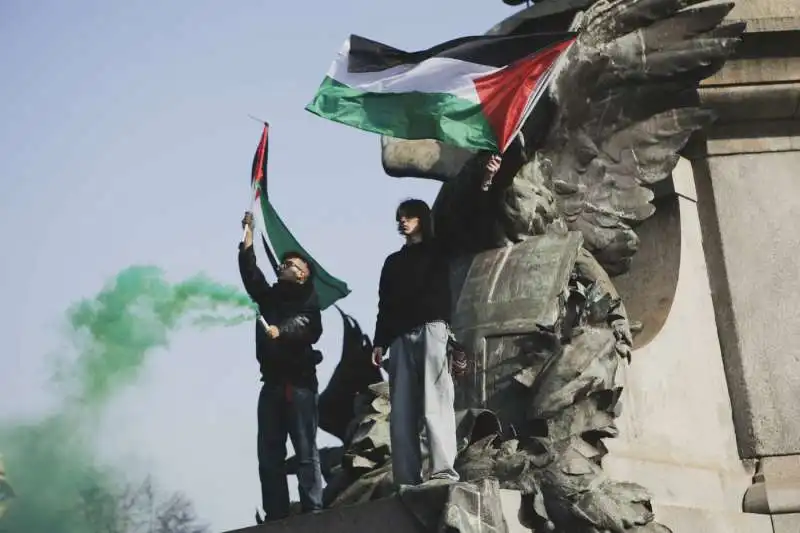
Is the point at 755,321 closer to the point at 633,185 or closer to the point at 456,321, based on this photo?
the point at 633,185

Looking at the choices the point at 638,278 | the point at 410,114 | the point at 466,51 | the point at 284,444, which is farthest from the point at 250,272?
the point at 638,278

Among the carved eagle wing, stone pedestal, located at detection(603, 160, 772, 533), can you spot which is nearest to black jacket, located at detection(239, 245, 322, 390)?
stone pedestal, located at detection(603, 160, 772, 533)

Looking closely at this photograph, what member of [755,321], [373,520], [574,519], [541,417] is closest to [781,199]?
[755,321]

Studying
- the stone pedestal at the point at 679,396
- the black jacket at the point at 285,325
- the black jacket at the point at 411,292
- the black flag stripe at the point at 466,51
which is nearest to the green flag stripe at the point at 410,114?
the black flag stripe at the point at 466,51

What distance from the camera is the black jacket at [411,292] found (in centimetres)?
651

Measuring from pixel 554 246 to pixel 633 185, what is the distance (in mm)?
998

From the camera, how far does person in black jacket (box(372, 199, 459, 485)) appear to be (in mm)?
6348

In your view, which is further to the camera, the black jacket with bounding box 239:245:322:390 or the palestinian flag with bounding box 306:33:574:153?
the palestinian flag with bounding box 306:33:574:153

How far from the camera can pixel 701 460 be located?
803cm

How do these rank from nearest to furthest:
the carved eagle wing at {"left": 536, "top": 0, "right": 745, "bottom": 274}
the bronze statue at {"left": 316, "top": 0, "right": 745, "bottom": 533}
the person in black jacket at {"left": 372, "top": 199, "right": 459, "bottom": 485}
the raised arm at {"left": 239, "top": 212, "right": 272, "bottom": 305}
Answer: the person in black jacket at {"left": 372, "top": 199, "right": 459, "bottom": 485} → the bronze statue at {"left": 316, "top": 0, "right": 745, "bottom": 533} → the raised arm at {"left": 239, "top": 212, "right": 272, "bottom": 305} → the carved eagle wing at {"left": 536, "top": 0, "right": 745, "bottom": 274}

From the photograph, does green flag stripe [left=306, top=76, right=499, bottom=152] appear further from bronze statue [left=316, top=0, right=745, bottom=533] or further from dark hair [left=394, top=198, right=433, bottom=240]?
dark hair [left=394, top=198, right=433, bottom=240]

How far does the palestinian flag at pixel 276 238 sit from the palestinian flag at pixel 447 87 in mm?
421

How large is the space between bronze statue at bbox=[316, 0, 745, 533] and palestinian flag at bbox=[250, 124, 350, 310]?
2.17ft

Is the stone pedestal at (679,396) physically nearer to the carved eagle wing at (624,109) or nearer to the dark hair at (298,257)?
Answer: the carved eagle wing at (624,109)
